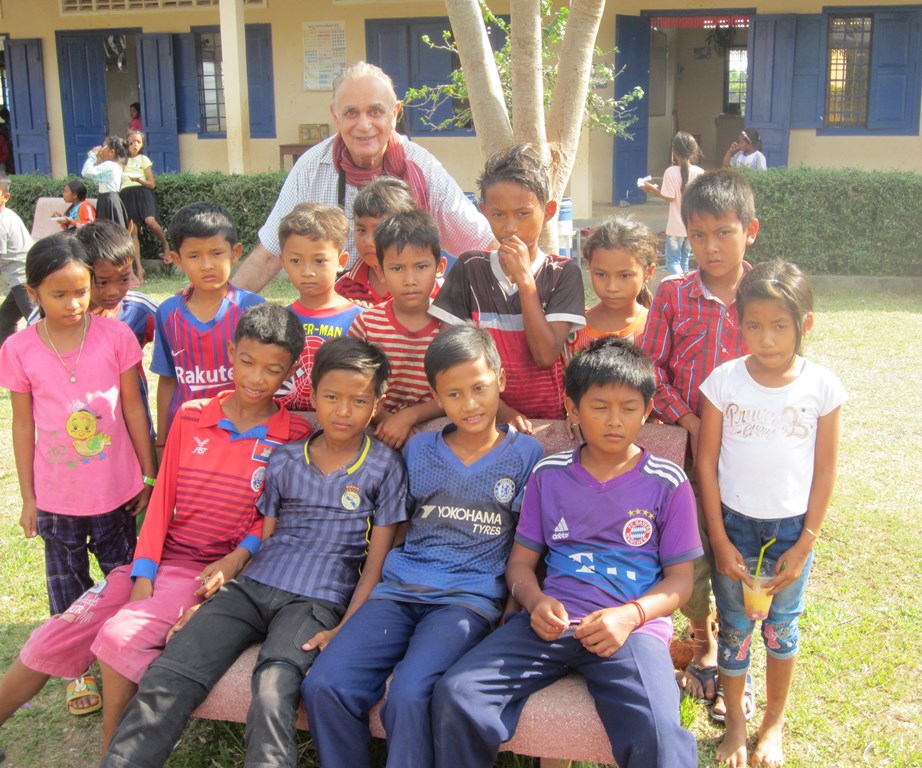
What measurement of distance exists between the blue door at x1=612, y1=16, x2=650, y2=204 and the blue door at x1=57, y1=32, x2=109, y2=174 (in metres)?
7.82

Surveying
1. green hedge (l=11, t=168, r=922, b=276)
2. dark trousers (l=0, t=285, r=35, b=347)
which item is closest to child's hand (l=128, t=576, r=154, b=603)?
dark trousers (l=0, t=285, r=35, b=347)

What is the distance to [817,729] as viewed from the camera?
291cm

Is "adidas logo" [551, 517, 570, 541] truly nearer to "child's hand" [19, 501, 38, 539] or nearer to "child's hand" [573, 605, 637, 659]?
"child's hand" [573, 605, 637, 659]

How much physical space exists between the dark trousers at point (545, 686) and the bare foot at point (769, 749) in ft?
1.96

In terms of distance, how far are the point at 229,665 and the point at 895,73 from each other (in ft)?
39.6

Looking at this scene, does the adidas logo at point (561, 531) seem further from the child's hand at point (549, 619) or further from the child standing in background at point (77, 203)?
the child standing in background at point (77, 203)

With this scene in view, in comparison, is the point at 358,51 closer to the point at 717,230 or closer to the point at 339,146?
the point at 339,146

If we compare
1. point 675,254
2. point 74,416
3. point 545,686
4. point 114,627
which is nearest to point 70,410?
point 74,416

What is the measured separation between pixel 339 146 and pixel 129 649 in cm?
206

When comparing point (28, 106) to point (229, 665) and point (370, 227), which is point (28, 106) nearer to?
point (370, 227)

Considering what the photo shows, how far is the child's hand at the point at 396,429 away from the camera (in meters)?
2.90

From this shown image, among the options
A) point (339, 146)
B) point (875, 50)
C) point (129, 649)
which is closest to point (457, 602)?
point (129, 649)

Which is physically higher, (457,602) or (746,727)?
(457,602)

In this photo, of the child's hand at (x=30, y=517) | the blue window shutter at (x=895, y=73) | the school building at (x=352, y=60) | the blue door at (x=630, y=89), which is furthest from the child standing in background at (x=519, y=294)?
the blue window shutter at (x=895, y=73)
